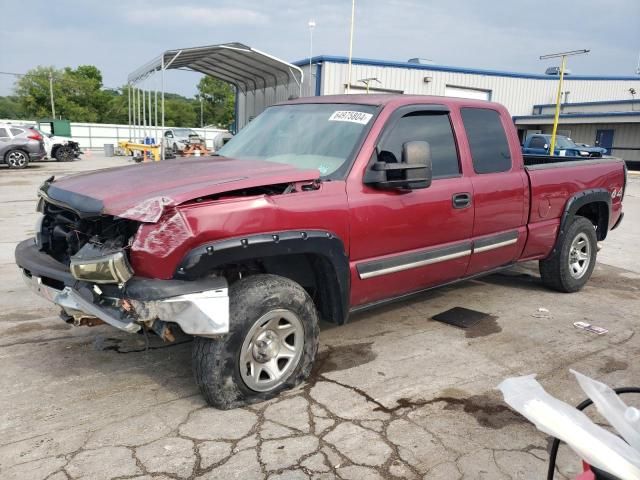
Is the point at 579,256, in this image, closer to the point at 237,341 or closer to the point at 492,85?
the point at 237,341

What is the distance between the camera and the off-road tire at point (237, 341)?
9.64 ft

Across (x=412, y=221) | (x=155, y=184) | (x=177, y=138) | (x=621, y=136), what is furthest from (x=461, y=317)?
(x=621, y=136)

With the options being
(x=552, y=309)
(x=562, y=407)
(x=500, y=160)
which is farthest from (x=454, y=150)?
(x=562, y=407)

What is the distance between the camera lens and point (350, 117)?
3869 mm

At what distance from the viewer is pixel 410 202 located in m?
3.76

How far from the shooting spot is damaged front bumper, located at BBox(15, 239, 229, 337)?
2.71 metres

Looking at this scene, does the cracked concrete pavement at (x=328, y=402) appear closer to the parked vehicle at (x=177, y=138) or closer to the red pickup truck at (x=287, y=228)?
the red pickup truck at (x=287, y=228)

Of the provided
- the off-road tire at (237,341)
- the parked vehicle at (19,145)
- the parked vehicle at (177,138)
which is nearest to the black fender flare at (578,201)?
the off-road tire at (237,341)

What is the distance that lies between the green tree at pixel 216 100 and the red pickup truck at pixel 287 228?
282 ft

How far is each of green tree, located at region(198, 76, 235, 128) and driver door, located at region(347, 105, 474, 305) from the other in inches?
3393

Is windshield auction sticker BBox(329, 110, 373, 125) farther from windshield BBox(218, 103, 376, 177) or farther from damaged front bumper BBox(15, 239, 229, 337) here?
damaged front bumper BBox(15, 239, 229, 337)

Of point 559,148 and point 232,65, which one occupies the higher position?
point 232,65

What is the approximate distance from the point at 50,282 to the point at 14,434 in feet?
2.78

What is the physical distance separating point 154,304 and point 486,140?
308 cm
